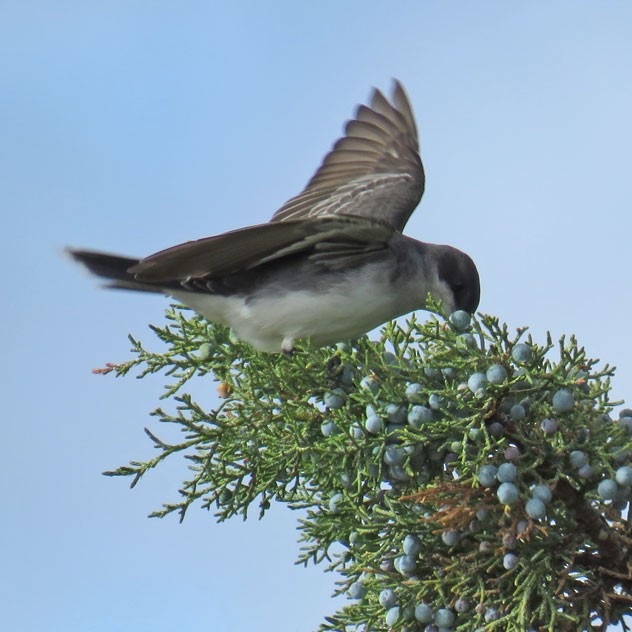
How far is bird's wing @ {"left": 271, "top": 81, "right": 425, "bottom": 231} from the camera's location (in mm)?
6078

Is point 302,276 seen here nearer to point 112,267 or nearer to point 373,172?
point 112,267

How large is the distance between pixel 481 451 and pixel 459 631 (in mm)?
629

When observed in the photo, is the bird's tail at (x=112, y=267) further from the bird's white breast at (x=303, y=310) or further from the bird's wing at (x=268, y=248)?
the bird's white breast at (x=303, y=310)

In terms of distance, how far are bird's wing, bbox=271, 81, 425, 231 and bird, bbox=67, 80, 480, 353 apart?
0.87 m

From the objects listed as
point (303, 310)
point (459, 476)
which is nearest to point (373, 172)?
point (303, 310)

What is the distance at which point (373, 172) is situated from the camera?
665 centimetres

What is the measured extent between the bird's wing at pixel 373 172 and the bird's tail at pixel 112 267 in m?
1.43

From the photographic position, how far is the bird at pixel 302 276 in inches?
173

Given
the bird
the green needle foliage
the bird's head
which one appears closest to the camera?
the green needle foliage

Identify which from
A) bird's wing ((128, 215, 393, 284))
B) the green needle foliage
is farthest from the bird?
the green needle foliage

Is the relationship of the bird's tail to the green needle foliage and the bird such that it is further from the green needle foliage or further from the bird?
the green needle foliage

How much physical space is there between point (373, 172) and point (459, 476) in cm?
345

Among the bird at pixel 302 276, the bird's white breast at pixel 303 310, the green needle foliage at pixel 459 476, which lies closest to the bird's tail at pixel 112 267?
the bird at pixel 302 276

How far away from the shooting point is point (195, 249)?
428cm
